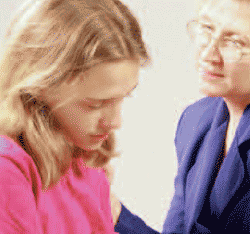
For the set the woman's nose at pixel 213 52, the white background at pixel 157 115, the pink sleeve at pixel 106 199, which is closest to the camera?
the woman's nose at pixel 213 52

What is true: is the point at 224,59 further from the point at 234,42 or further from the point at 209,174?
the point at 209,174

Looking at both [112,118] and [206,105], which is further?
[206,105]

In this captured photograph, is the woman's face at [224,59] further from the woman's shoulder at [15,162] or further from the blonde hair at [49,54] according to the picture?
the woman's shoulder at [15,162]

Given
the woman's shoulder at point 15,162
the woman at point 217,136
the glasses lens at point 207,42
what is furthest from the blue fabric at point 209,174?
the woman's shoulder at point 15,162

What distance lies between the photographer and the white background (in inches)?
38.3

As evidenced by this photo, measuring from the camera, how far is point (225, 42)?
1.65 ft

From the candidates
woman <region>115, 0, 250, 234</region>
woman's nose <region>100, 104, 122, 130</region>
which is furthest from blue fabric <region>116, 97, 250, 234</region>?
woman's nose <region>100, 104, 122, 130</region>

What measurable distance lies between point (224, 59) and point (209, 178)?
24cm

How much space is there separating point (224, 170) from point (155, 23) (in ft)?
1.86

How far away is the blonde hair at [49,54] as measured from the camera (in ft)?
1.33

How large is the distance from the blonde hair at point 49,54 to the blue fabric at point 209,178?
0.87 feet

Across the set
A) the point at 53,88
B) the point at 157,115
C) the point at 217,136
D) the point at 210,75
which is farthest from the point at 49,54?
the point at 157,115

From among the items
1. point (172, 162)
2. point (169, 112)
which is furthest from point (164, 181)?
point (169, 112)

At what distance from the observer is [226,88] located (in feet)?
1.66
